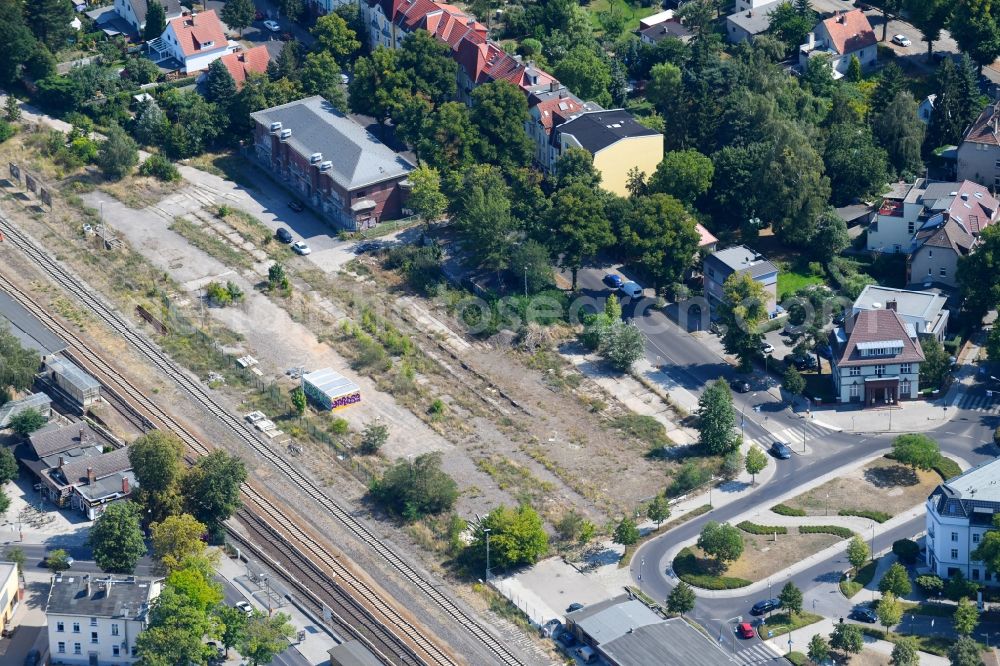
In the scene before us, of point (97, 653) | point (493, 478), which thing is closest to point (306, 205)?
point (493, 478)

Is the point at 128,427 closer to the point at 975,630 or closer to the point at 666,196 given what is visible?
the point at 666,196

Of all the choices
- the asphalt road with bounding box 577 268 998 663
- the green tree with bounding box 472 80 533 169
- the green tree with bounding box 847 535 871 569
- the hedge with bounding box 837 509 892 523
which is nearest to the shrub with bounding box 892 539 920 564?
the asphalt road with bounding box 577 268 998 663

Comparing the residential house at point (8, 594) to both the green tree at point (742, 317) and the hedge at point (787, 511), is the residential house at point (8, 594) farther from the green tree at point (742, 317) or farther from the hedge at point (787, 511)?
the green tree at point (742, 317)

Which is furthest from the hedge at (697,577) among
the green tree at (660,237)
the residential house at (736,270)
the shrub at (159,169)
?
the shrub at (159,169)

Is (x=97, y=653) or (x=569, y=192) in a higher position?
(x=569, y=192)

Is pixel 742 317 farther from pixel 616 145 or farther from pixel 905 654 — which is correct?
pixel 905 654

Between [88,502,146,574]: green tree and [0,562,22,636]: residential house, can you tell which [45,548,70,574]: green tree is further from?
[0,562,22,636]: residential house
